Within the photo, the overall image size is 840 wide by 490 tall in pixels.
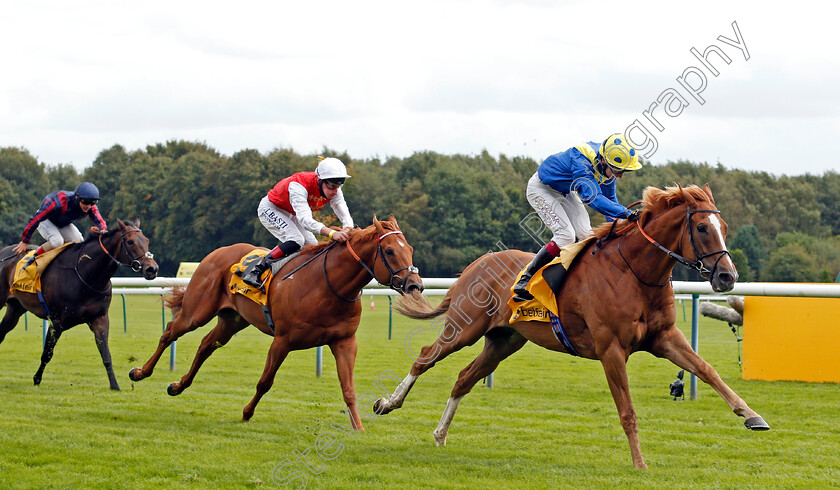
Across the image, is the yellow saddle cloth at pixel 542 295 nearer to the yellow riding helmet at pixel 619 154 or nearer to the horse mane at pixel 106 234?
the yellow riding helmet at pixel 619 154

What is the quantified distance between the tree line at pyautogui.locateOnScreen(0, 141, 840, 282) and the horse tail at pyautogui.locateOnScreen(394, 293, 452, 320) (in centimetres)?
2853

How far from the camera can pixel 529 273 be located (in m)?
5.98

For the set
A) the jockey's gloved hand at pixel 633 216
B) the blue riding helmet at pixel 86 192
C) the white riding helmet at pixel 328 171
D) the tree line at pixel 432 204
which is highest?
the white riding helmet at pixel 328 171

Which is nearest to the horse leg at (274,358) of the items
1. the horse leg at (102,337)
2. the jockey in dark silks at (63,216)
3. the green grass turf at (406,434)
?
the green grass turf at (406,434)

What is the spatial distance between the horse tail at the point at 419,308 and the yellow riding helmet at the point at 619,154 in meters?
1.85

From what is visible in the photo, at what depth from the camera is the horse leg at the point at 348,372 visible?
21.8ft

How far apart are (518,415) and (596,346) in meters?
2.44

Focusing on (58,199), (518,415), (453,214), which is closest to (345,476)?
(518,415)

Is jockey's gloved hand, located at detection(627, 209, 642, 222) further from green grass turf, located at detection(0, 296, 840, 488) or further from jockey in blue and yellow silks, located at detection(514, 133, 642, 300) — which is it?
green grass turf, located at detection(0, 296, 840, 488)

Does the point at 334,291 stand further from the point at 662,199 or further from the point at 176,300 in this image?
the point at 662,199

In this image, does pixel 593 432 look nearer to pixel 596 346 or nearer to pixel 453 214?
pixel 596 346

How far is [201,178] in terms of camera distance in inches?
1938

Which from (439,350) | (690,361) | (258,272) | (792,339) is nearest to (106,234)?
(258,272)

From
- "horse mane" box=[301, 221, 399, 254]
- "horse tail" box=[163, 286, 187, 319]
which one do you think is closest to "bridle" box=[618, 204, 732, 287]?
"horse mane" box=[301, 221, 399, 254]
